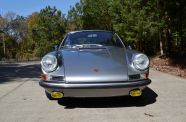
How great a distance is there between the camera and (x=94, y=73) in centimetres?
→ 647

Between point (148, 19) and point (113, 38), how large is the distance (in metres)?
14.3

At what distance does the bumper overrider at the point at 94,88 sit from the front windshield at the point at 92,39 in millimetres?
1818

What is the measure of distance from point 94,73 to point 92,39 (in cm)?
185

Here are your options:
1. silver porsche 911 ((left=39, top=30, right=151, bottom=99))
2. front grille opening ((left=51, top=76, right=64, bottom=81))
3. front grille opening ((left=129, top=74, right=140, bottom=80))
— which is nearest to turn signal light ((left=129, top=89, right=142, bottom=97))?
silver porsche 911 ((left=39, top=30, right=151, bottom=99))

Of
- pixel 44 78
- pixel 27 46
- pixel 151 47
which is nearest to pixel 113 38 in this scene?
pixel 44 78

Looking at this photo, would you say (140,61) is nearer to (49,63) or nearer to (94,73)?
(94,73)

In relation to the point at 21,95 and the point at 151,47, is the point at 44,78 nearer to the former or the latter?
the point at 21,95

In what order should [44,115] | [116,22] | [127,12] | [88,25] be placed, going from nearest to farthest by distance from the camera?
1. [44,115]
2. [127,12]
3. [116,22]
4. [88,25]

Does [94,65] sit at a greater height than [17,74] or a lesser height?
greater

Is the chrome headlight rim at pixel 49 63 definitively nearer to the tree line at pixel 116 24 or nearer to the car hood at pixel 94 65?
the car hood at pixel 94 65

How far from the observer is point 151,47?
1346 inches

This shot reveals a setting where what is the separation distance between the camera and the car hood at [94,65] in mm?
6402

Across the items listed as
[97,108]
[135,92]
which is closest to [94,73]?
[97,108]

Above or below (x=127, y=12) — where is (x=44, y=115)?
below
